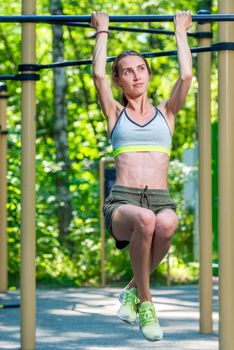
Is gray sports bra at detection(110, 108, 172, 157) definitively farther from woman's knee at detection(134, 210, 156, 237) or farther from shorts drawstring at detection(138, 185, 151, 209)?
woman's knee at detection(134, 210, 156, 237)

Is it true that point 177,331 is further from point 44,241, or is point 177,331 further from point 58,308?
point 44,241

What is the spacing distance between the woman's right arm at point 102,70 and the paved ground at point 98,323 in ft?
9.15

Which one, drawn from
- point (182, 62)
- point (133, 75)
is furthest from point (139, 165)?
point (182, 62)

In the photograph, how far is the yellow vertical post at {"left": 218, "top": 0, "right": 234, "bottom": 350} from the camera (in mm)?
6250

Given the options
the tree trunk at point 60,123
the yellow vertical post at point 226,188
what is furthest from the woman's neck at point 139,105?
the tree trunk at point 60,123

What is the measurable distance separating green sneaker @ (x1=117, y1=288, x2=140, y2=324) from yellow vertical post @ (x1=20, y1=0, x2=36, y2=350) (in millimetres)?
2260

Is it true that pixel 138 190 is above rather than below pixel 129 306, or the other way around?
above

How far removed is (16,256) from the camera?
44.7 ft

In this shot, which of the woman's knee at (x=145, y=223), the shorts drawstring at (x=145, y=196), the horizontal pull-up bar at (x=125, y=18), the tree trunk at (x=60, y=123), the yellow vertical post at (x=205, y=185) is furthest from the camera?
the tree trunk at (x=60, y=123)

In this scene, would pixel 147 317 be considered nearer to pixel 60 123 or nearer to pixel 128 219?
pixel 128 219

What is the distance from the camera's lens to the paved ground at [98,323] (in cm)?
786

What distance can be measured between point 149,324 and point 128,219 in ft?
1.67

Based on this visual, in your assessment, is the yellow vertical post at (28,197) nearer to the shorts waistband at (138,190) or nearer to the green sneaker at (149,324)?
the shorts waistband at (138,190)

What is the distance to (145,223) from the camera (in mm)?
4863
